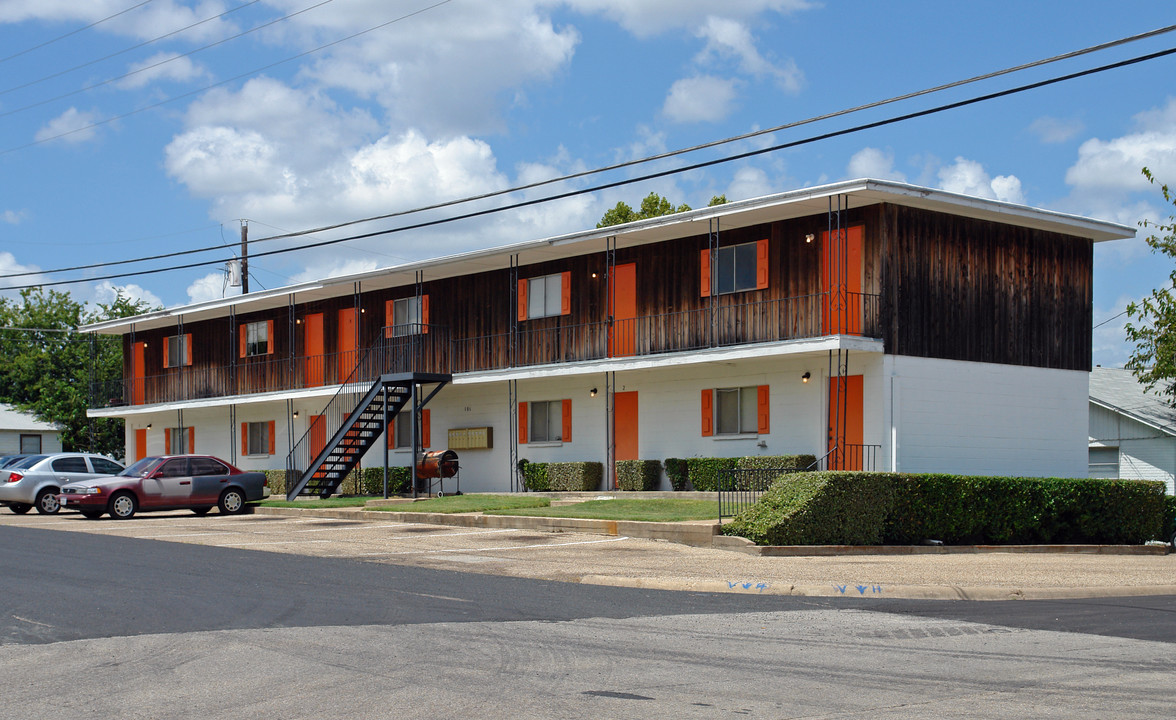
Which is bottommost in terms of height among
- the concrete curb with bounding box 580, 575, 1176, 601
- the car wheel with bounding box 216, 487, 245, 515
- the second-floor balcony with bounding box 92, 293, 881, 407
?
the car wheel with bounding box 216, 487, 245, 515

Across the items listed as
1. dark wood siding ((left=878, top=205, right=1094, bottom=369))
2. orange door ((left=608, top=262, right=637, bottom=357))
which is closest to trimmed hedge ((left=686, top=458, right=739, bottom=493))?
orange door ((left=608, top=262, right=637, bottom=357))

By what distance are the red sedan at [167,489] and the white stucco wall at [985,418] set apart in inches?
586

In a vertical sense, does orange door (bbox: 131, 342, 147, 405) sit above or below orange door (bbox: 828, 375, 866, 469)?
above

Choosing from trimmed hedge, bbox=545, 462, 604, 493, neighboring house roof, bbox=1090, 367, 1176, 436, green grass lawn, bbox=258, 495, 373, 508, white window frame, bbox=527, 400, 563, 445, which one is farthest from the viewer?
neighboring house roof, bbox=1090, 367, 1176, 436

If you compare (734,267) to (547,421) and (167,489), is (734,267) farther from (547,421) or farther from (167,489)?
(167,489)

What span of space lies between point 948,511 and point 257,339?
28369mm

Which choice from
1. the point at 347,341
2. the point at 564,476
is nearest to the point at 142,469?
the point at 564,476

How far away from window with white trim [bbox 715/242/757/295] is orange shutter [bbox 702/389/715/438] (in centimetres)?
244

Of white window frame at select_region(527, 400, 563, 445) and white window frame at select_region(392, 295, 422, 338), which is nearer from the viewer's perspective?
white window frame at select_region(527, 400, 563, 445)

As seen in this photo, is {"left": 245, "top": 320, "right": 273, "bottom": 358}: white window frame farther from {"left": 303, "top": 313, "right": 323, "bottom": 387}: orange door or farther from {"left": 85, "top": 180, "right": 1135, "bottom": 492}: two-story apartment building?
{"left": 85, "top": 180, "right": 1135, "bottom": 492}: two-story apartment building

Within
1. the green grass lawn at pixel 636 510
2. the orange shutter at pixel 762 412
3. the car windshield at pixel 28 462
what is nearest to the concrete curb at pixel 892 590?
the green grass lawn at pixel 636 510

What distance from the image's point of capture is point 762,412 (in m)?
27.4

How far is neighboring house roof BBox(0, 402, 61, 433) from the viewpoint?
56.5 m

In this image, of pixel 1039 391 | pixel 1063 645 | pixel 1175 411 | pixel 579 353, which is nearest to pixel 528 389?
pixel 579 353
